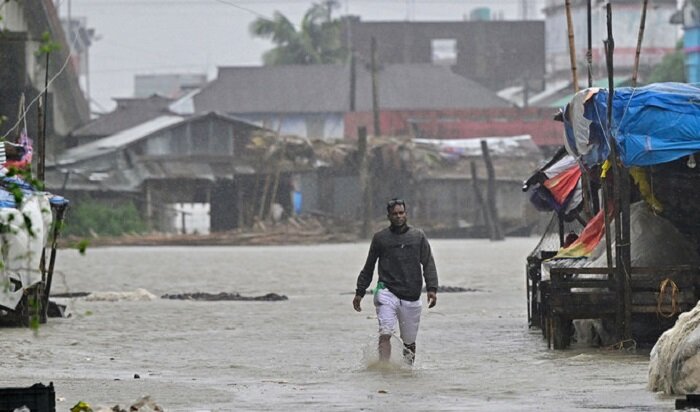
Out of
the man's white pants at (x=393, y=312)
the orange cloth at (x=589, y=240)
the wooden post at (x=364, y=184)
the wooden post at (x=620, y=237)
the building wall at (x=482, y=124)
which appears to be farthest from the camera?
the building wall at (x=482, y=124)

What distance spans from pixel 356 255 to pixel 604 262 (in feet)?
96.7

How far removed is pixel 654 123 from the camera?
14688 millimetres

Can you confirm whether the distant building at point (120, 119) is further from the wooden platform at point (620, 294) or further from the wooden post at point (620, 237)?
the wooden post at point (620, 237)

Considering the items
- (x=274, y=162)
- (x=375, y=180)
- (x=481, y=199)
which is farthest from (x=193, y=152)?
(x=481, y=199)

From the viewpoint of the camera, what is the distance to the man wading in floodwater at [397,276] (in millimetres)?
13727

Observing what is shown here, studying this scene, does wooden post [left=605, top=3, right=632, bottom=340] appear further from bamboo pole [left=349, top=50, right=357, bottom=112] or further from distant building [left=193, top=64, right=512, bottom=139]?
distant building [left=193, top=64, right=512, bottom=139]

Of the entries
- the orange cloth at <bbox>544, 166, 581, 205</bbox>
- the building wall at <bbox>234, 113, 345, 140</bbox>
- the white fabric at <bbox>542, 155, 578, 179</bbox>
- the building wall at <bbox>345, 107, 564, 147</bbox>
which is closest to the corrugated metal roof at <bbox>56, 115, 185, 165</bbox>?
the building wall at <bbox>345, 107, 564, 147</bbox>

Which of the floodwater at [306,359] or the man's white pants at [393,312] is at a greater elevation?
the man's white pants at [393,312]

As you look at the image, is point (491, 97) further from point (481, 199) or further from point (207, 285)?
point (207, 285)

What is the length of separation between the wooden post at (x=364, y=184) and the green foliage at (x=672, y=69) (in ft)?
74.8

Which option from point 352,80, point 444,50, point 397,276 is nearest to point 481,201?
point 352,80

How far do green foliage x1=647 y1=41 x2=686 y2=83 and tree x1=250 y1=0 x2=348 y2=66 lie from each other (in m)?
24.4

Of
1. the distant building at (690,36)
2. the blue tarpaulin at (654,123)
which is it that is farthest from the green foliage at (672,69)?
the blue tarpaulin at (654,123)

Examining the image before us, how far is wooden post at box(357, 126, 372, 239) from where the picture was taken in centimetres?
5791
